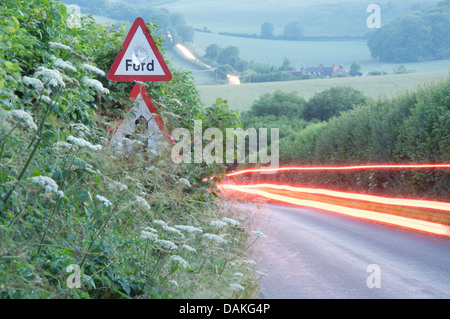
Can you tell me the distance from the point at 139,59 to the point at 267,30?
6799cm

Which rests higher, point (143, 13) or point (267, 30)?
point (267, 30)

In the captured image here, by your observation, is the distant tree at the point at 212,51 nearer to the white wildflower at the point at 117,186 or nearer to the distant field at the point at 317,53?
the distant field at the point at 317,53

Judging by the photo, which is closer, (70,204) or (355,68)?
(70,204)

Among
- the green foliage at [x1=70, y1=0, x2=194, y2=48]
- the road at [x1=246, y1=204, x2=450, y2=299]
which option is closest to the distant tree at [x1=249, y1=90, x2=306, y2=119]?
the green foliage at [x1=70, y1=0, x2=194, y2=48]

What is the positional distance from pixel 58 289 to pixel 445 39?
5739 cm

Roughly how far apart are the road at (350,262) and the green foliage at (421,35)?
4546cm

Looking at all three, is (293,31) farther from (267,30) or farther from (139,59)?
(139,59)

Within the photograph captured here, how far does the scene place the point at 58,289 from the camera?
4480 mm

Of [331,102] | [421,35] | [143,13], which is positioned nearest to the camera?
[143,13]

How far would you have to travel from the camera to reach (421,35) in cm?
5691

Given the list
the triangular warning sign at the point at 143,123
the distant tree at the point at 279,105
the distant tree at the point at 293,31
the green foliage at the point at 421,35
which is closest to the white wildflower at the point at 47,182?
the triangular warning sign at the point at 143,123

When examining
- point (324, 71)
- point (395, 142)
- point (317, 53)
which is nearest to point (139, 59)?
point (395, 142)

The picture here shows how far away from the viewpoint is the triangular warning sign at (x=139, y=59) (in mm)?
8867

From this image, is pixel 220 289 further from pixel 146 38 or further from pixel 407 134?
pixel 407 134
